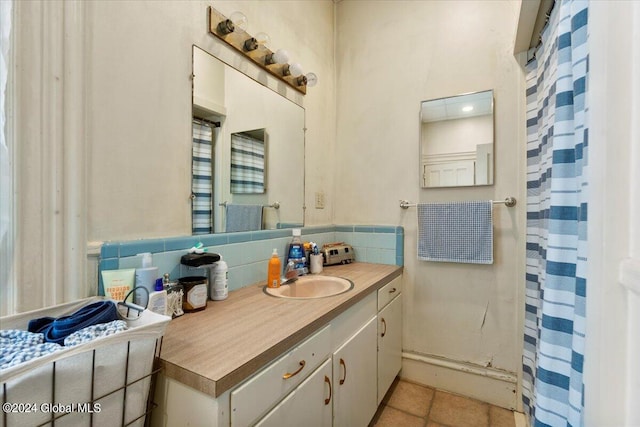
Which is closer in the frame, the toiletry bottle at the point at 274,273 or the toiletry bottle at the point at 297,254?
the toiletry bottle at the point at 274,273

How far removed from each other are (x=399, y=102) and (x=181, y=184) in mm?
1498

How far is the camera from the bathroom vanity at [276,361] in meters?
0.66

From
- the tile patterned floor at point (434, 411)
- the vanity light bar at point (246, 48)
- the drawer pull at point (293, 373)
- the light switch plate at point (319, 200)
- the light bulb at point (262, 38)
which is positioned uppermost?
the light bulb at point (262, 38)

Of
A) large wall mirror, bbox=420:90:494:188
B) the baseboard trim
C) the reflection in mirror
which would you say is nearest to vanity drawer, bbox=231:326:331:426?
the reflection in mirror

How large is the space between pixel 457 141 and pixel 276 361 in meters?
1.62

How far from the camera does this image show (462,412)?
1629 millimetres

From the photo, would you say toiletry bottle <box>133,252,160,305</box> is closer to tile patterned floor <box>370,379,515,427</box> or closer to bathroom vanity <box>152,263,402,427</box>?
bathroom vanity <box>152,263,402,427</box>

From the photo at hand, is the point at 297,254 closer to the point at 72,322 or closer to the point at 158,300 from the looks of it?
the point at 158,300

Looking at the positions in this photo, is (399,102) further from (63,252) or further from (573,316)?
(63,252)

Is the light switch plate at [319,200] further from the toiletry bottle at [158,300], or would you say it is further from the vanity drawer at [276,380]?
the toiletry bottle at [158,300]

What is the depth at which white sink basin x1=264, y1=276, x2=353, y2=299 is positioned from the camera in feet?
4.75

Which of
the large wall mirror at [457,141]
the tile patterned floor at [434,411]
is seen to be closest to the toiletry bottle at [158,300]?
the tile patterned floor at [434,411]

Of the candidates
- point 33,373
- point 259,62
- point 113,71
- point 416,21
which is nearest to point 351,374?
point 33,373

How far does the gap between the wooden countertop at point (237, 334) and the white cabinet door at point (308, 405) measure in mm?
152
